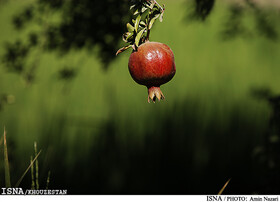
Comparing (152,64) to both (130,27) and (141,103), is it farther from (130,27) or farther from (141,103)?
(141,103)

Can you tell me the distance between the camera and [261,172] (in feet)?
5.17

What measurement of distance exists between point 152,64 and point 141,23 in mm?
116

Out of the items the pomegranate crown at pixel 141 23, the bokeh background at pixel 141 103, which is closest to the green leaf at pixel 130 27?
the pomegranate crown at pixel 141 23

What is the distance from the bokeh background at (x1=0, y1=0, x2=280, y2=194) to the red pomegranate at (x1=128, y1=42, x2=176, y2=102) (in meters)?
0.79

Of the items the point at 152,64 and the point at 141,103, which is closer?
the point at 152,64

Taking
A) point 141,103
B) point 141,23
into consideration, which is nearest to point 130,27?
point 141,23

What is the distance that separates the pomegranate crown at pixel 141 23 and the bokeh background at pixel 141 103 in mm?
724

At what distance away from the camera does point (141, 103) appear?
1581mm

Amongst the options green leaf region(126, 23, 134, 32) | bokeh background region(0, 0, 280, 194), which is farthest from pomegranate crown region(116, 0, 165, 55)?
bokeh background region(0, 0, 280, 194)

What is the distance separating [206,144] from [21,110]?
2.74 feet

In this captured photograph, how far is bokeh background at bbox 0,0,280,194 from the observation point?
1.47 m

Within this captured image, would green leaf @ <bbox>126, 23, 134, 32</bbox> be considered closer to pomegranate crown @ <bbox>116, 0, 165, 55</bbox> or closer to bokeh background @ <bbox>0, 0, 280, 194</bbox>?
pomegranate crown @ <bbox>116, 0, 165, 55</bbox>

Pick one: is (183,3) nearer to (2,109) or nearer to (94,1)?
(94,1)

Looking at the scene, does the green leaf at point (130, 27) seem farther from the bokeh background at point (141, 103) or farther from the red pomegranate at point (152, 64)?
the bokeh background at point (141, 103)
